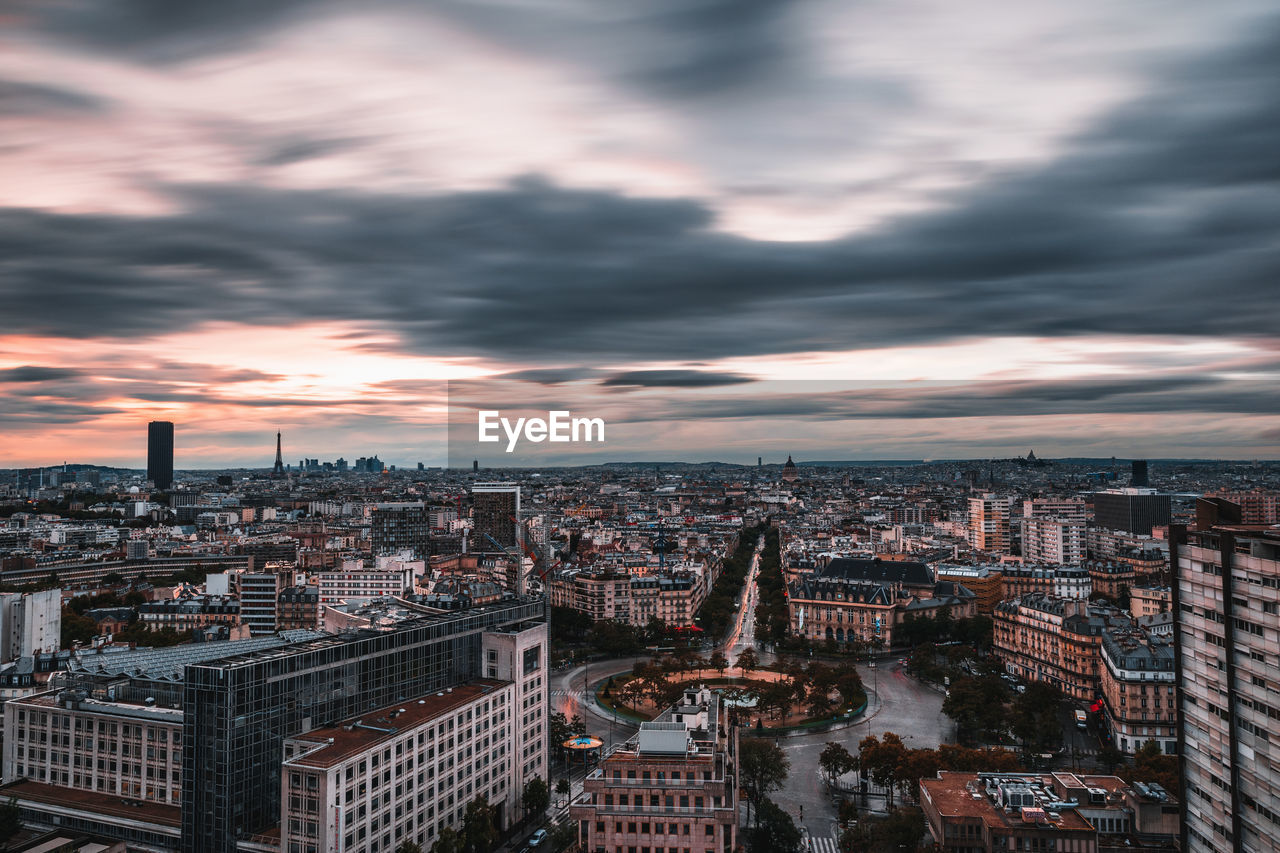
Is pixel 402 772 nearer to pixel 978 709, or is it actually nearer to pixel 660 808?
pixel 660 808

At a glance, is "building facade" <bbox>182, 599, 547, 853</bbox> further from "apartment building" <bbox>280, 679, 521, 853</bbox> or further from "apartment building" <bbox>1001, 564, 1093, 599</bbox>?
"apartment building" <bbox>1001, 564, 1093, 599</bbox>

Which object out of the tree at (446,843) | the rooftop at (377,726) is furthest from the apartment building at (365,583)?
the tree at (446,843)

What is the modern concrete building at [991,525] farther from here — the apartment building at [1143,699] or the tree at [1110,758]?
the tree at [1110,758]

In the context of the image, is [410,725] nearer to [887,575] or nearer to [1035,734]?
[1035,734]

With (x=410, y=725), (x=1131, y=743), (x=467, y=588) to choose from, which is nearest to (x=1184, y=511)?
(x=1131, y=743)

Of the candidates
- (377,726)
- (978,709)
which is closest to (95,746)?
(377,726)

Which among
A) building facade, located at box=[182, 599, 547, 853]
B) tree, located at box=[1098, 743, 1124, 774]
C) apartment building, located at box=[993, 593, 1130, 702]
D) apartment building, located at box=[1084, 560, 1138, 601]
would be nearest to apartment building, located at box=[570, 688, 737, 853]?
building facade, located at box=[182, 599, 547, 853]
